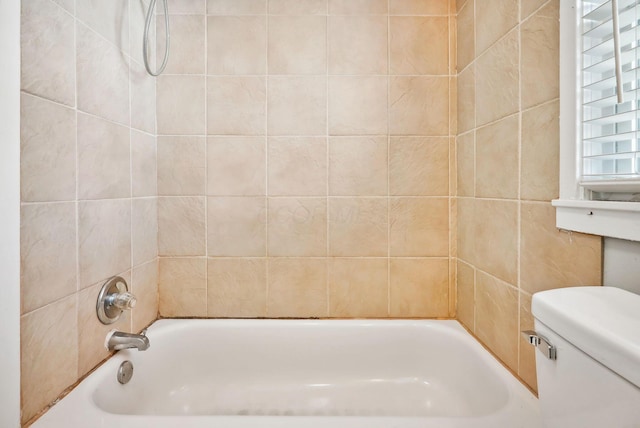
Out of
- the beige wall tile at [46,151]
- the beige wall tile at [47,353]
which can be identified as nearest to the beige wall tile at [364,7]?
the beige wall tile at [46,151]

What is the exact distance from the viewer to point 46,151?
36.5 inches

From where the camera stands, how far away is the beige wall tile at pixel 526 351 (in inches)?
40.2

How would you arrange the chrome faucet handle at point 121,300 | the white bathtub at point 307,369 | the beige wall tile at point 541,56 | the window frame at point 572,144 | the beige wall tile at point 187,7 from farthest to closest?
the beige wall tile at point 187,7 → the white bathtub at point 307,369 → the chrome faucet handle at point 121,300 → the beige wall tile at point 541,56 → the window frame at point 572,144

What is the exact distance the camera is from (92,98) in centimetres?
112

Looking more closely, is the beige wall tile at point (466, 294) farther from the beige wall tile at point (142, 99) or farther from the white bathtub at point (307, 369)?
the beige wall tile at point (142, 99)

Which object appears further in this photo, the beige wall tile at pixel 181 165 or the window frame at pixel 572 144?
the beige wall tile at pixel 181 165

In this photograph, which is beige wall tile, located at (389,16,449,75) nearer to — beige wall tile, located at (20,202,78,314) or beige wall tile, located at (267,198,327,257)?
beige wall tile, located at (267,198,327,257)

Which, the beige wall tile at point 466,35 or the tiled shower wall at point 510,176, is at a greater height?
the beige wall tile at point 466,35

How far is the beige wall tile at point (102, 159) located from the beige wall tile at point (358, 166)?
818 mm

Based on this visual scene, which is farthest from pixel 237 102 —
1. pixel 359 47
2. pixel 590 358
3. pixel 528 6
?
pixel 590 358

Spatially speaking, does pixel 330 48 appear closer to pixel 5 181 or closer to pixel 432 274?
pixel 432 274

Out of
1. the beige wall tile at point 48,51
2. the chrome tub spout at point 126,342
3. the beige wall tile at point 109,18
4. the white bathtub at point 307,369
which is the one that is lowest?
the white bathtub at point 307,369

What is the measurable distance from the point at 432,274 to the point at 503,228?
0.49 meters

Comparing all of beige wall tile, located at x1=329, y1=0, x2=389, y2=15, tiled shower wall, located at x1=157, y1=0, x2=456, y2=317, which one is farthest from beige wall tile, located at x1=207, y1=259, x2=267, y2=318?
beige wall tile, located at x1=329, y1=0, x2=389, y2=15
